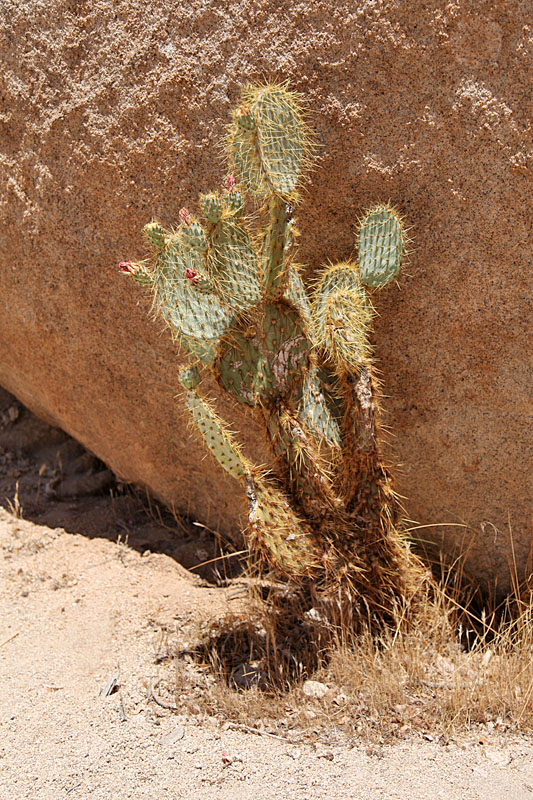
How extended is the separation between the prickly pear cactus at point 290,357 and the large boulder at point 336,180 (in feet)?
0.59

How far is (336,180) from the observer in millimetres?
2945

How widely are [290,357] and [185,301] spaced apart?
0.44 metres

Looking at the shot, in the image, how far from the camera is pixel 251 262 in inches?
106

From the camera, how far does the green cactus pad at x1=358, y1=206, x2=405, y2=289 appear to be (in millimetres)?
2779

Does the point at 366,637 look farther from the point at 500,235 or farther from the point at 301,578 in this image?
the point at 500,235

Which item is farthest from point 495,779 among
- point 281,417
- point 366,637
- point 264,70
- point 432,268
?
point 264,70

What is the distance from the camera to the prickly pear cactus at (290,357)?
2.67m

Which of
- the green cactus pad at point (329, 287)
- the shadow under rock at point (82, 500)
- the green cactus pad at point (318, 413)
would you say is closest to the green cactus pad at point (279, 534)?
the green cactus pad at point (318, 413)

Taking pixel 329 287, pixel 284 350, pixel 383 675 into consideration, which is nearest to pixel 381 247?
pixel 329 287

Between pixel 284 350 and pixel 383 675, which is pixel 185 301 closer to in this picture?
pixel 284 350

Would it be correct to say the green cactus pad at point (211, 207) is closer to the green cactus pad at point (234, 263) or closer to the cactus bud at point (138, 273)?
the green cactus pad at point (234, 263)

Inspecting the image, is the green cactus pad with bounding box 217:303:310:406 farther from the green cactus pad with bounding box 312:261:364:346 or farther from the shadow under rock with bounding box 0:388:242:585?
the shadow under rock with bounding box 0:388:242:585

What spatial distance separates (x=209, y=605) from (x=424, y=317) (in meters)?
1.56

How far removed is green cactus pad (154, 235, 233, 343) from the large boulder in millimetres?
225
